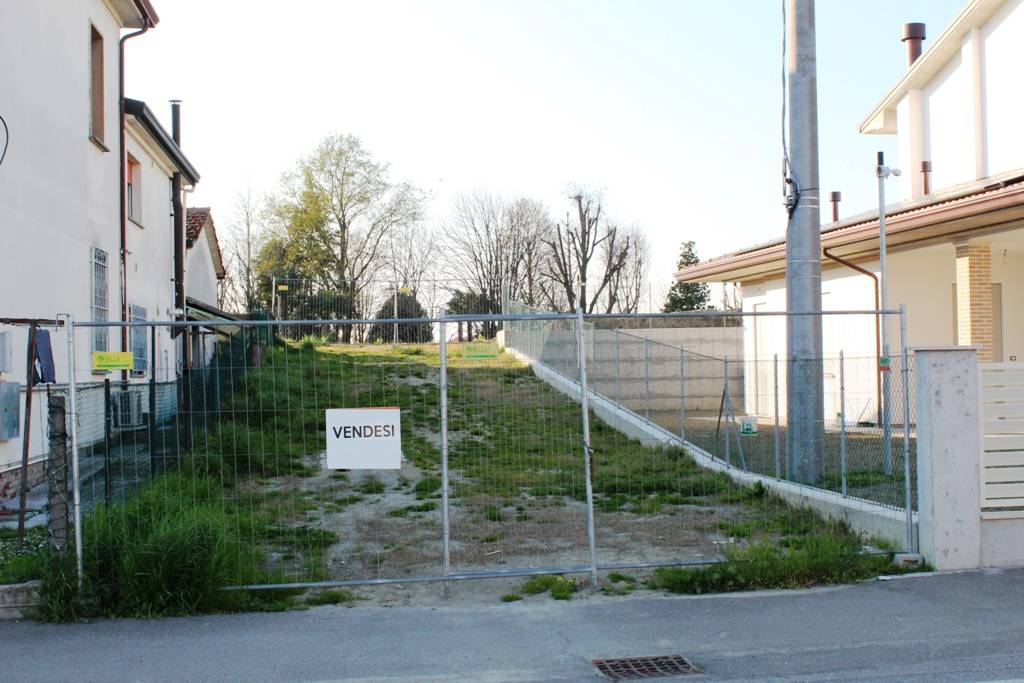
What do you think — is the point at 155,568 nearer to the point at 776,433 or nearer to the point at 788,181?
the point at 776,433

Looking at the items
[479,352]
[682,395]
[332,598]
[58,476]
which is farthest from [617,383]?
[58,476]

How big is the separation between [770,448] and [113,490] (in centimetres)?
723

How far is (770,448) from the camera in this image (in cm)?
1105

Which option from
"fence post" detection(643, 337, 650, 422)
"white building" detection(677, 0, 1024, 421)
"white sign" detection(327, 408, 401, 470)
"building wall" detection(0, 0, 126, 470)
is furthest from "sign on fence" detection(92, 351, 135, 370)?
"white building" detection(677, 0, 1024, 421)

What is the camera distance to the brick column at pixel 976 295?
15.5 m

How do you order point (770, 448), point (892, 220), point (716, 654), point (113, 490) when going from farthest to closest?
point (892, 220) < point (770, 448) < point (113, 490) < point (716, 654)

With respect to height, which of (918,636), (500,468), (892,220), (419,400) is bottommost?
(918,636)

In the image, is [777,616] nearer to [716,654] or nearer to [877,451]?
[716,654]

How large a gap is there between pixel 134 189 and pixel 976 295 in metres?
15.6

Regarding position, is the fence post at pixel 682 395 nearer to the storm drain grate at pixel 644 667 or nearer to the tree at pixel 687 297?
the storm drain grate at pixel 644 667

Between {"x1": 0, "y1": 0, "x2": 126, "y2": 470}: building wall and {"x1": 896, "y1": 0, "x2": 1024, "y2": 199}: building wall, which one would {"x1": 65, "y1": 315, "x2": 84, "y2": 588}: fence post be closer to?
{"x1": 0, "y1": 0, "x2": 126, "y2": 470}: building wall

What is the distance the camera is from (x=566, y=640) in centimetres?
637

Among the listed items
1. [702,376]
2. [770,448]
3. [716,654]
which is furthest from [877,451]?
[716,654]

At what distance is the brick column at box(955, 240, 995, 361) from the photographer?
15.5 m
